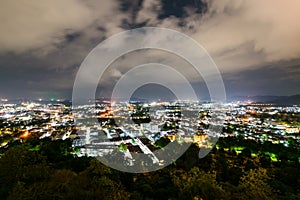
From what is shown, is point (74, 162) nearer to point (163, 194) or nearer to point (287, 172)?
point (163, 194)

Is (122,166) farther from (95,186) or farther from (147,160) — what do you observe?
(95,186)

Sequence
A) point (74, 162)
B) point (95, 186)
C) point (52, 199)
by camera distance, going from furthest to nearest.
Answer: point (74, 162)
point (95, 186)
point (52, 199)

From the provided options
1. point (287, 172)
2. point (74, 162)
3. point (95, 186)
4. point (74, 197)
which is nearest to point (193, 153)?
point (287, 172)

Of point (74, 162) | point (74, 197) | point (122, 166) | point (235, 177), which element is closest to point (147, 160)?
point (122, 166)

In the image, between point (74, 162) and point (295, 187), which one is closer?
point (295, 187)

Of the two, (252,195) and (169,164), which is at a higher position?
(252,195)

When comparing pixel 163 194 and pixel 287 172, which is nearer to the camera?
pixel 163 194

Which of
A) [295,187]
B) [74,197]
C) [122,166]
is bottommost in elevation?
[295,187]

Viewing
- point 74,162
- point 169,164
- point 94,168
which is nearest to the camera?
point 94,168

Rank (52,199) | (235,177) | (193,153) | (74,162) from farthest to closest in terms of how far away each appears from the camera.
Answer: (193,153)
(74,162)
(235,177)
(52,199)
